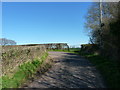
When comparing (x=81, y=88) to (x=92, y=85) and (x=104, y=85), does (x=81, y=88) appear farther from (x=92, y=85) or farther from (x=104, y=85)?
(x=104, y=85)

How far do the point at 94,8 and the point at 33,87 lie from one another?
20933mm

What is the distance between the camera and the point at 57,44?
29578 mm

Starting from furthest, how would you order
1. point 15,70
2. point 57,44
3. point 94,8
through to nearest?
1. point 57,44
2. point 94,8
3. point 15,70

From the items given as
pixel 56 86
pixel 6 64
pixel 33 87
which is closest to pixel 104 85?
pixel 56 86

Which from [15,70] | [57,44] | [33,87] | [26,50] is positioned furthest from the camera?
[57,44]

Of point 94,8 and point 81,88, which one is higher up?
point 94,8

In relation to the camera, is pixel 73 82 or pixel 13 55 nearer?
pixel 73 82

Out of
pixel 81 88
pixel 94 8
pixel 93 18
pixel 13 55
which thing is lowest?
pixel 81 88

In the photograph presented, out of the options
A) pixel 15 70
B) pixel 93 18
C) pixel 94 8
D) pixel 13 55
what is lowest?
pixel 15 70

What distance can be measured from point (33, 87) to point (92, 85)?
95.1 inches

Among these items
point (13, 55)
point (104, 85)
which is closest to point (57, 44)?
point (13, 55)

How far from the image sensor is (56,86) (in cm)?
555

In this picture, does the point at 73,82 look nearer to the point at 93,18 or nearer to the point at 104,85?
the point at 104,85

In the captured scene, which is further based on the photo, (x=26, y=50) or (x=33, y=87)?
(x=26, y=50)
